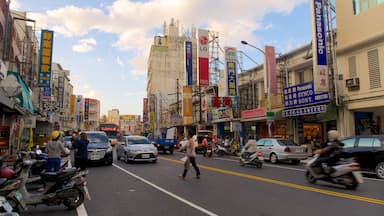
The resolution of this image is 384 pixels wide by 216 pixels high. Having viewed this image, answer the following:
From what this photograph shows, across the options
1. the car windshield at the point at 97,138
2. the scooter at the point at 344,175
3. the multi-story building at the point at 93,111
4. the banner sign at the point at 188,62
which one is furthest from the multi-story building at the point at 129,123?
the scooter at the point at 344,175

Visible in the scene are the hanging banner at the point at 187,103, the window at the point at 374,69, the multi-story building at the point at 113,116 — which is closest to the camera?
the window at the point at 374,69

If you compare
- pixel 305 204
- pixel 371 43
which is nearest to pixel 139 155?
pixel 305 204

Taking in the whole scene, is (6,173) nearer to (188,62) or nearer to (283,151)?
(283,151)

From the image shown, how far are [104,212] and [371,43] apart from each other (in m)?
18.1

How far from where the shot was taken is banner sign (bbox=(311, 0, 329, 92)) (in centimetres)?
1825

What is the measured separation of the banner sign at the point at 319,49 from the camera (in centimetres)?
1825

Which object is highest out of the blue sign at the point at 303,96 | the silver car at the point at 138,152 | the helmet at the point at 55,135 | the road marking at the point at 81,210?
the blue sign at the point at 303,96

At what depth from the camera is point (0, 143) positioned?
1614 centimetres

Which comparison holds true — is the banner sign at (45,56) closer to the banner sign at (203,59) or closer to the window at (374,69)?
the banner sign at (203,59)

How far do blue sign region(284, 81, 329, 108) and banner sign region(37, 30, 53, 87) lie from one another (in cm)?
2033

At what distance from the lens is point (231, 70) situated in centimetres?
2783

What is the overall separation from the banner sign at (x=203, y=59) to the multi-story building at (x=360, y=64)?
1609 cm

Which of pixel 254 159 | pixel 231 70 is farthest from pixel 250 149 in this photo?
pixel 231 70

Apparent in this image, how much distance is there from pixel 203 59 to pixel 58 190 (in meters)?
28.7
